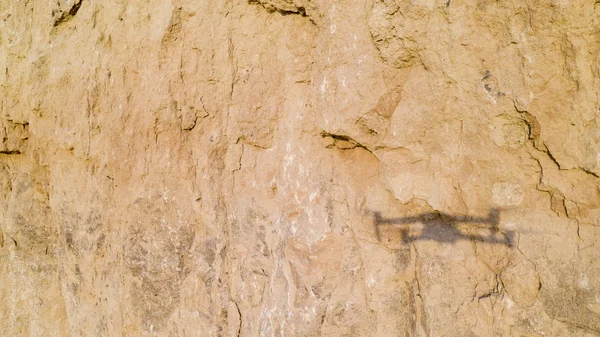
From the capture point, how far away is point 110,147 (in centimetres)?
262

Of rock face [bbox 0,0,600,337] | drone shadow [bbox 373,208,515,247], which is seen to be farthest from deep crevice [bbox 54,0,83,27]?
drone shadow [bbox 373,208,515,247]

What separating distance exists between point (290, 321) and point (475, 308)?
2.36 feet

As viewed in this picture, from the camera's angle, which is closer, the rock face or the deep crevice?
the rock face

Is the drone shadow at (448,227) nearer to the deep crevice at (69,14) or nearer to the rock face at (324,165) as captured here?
the rock face at (324,165)

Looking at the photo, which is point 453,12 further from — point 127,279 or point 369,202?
point 127,279

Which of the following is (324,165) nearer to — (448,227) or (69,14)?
(448,227)

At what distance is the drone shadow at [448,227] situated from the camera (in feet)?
6.42

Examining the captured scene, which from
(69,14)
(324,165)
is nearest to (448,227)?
(324,165)

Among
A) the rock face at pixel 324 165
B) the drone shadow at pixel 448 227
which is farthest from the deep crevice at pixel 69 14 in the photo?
the drone shadow at pixel 448 227

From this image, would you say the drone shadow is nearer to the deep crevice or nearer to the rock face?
the rock face

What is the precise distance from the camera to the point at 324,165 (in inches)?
87.4

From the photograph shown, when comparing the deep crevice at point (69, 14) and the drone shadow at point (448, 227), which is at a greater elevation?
the deep crevice at point (69, 14)

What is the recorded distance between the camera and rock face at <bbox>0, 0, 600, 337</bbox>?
1879mm

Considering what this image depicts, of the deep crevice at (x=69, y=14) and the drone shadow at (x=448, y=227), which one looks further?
the deep crevice at (x=69, y=14)
